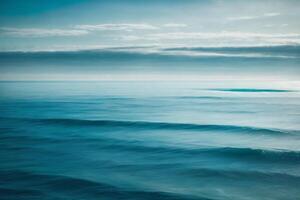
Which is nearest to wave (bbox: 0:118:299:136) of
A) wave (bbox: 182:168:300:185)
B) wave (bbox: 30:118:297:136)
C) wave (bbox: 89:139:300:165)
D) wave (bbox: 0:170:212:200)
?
wave (bbox: 30:118:297:136)

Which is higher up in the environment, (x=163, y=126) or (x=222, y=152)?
(x=163, y=126)

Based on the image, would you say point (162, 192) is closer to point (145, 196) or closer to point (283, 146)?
point (145, 196)

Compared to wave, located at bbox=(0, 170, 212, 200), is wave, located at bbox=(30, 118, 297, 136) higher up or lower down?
higher up

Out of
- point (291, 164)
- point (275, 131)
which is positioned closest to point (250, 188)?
point (291, 164)

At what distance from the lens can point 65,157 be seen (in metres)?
16.1

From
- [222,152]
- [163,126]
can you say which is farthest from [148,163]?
[163,126]

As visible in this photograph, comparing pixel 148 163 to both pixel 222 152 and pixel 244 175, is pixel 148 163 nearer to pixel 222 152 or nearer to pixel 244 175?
pixel 244 175

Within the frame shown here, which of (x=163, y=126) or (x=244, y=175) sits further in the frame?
(x=163, y=126)

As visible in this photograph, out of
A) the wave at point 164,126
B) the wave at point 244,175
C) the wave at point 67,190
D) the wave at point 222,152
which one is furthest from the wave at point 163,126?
the wave at point 67,190

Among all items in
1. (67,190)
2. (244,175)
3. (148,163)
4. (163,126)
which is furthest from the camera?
(163,126)

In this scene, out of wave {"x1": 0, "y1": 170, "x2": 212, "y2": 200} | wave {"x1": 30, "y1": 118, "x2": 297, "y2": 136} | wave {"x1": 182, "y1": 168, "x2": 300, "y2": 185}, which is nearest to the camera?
wave {"x1": 0, "y1": 170, "x2": 212, "y2": 200}

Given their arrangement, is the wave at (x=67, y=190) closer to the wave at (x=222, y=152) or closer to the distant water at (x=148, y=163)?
the distant water at (x=148, y=163)

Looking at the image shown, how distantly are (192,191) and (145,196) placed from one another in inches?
72.3

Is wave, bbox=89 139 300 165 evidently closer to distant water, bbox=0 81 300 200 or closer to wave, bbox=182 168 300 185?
distant water, bbox=0 81 300 200
